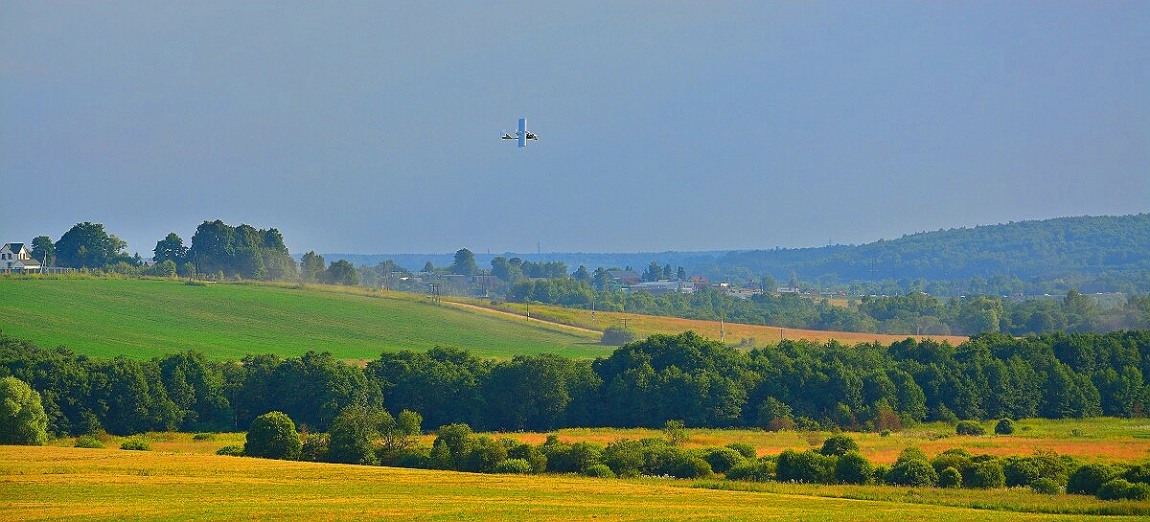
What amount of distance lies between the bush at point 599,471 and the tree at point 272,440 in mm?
17889

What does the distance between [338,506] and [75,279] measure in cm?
12287

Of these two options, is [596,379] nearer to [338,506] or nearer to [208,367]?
[208,367]

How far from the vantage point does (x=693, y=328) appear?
167500 millimetres

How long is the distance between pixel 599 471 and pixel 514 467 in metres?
4.54

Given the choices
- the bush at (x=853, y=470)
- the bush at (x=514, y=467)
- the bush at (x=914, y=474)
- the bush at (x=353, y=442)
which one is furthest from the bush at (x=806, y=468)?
the bush at (x=353, y=442)

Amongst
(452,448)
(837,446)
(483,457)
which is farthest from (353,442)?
(837,446)

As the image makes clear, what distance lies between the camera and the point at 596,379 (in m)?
110

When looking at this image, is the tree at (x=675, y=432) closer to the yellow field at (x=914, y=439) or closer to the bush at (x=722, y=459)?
the yellow field at (x=914, y=439)

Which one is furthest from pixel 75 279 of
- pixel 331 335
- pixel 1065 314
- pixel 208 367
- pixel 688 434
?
pixel 1065 314

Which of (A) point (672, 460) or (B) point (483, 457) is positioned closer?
(A) point (672, 460)

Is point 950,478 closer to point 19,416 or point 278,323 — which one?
point 19,416

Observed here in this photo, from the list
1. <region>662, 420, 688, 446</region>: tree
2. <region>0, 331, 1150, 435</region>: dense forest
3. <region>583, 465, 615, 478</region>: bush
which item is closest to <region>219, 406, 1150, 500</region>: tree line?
<region>583, 465, 615, 478</region>: bush

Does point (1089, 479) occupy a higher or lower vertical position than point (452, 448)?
higher

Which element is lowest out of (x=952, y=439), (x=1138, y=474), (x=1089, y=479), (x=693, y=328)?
(x=952, y=439)
